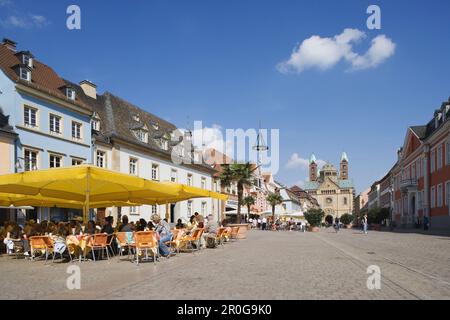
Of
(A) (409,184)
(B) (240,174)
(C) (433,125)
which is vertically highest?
(C) (433,125)

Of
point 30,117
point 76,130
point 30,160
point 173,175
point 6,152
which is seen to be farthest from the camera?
point 173,175

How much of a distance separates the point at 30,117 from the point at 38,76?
4274mm

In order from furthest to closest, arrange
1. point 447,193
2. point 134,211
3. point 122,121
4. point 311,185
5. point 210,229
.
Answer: point 311,185 → point 447,193 → point 122,121 → point 134,211 → point 210,229

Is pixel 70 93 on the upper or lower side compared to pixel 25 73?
lower

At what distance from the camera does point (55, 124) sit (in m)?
30.1

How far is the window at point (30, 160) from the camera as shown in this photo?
2694cm

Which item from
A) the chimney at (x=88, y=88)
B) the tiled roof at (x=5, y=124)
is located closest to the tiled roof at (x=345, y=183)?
the chimney at (x=88, y=88)

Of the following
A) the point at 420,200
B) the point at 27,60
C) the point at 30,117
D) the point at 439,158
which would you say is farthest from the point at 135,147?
the point at 420,200

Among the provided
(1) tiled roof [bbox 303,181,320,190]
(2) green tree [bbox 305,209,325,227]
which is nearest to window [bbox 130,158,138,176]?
(2) green tree [bbox 305,209,325,227]

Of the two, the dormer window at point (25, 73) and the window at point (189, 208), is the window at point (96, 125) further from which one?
the window at point (189, 208)

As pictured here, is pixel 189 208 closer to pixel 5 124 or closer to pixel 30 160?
pixel 30 160

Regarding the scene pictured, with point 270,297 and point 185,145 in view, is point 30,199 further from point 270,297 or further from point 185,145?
point 185,145
